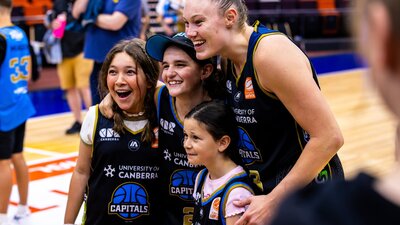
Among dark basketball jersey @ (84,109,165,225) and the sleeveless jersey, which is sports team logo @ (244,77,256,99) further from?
the sleeveless jersey

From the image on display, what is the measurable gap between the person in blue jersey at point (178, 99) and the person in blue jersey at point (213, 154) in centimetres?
13

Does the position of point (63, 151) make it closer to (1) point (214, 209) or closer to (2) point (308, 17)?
(1) point (214, 209)

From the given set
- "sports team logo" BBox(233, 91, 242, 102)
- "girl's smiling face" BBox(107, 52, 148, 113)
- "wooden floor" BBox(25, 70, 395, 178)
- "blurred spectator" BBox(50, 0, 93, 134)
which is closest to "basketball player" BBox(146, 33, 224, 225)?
"girl's smiling face" BBox(107, 52, 148, 113)

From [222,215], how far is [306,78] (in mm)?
570

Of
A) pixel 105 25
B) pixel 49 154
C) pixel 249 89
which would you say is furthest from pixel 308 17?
pixel 249 89

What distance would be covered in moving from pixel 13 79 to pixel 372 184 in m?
3.86

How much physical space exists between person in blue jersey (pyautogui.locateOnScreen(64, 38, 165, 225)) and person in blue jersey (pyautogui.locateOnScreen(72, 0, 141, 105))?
2.64 m

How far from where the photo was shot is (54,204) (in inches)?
195

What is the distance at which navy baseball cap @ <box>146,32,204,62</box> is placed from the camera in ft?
8.52

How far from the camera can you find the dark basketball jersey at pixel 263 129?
2.33 meters

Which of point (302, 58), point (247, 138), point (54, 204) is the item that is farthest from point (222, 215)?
point (54, 204)

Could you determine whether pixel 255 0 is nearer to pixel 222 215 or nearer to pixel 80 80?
pixel 80 80

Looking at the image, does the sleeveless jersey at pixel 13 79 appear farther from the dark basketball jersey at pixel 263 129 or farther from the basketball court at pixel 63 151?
the dark basketball jersey at pixel 263 129

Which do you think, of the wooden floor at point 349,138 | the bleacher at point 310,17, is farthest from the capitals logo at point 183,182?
A: the bleacher at point 310,17
